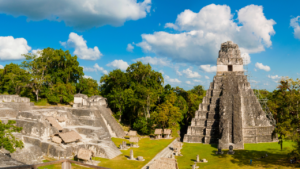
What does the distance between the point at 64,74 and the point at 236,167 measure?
117ft

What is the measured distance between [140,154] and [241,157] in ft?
35.3

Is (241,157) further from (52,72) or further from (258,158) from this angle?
(52,72)

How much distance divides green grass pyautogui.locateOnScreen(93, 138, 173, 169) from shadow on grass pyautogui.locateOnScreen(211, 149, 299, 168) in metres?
7.10

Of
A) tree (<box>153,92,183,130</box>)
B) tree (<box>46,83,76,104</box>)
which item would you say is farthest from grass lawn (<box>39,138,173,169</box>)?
tree (<box>46,83,76,104</box>)

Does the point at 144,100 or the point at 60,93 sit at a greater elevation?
the point at 60,93

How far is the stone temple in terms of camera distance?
1073 inches

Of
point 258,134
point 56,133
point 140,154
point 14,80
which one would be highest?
point 14,80

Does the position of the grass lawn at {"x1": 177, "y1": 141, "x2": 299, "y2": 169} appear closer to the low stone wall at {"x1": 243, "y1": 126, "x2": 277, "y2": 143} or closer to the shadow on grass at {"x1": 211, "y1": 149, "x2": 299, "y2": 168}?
the shadow on grass at {"x1": 211, "y1": 149, "x2": 299, "y2": 168}

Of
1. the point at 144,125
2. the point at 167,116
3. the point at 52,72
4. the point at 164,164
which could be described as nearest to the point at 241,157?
the point at 164,164

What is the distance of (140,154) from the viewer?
74.9 feet

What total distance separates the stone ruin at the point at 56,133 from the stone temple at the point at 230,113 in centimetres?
1306

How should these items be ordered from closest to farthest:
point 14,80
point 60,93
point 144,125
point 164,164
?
point 164,164 → point 144,125 → point 14,80 → point 60,93

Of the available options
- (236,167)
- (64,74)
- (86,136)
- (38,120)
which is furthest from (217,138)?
(64,74)

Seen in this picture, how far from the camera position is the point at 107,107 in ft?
128
